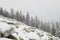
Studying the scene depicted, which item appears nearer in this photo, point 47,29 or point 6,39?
point 6,39

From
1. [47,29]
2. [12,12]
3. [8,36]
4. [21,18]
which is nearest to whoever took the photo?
[8,36]

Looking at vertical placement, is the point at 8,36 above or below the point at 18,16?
above

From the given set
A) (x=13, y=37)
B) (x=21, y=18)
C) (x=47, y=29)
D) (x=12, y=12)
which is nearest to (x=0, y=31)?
(x=13, y=37)

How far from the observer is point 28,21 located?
132750 millimetres

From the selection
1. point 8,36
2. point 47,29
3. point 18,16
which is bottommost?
point 47,29

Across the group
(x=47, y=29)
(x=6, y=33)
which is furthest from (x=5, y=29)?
(x=47, y=29)

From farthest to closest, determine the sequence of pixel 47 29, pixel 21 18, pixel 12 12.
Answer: pixel 12 12, pixel 21 18, pixel 47 29

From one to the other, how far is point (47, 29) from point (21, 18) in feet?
94.0

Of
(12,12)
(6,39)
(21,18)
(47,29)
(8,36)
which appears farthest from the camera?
(12,12)

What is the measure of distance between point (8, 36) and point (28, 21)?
366 ft

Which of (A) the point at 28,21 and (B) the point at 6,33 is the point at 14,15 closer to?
(A) the point at 28,21

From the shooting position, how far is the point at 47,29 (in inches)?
4518

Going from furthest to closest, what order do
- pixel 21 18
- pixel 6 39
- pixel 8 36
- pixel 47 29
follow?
pixel 21 18 → pixel 47 29 → pixel 8 36 → pixel 6 39

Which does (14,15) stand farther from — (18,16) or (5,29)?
(5,29)
